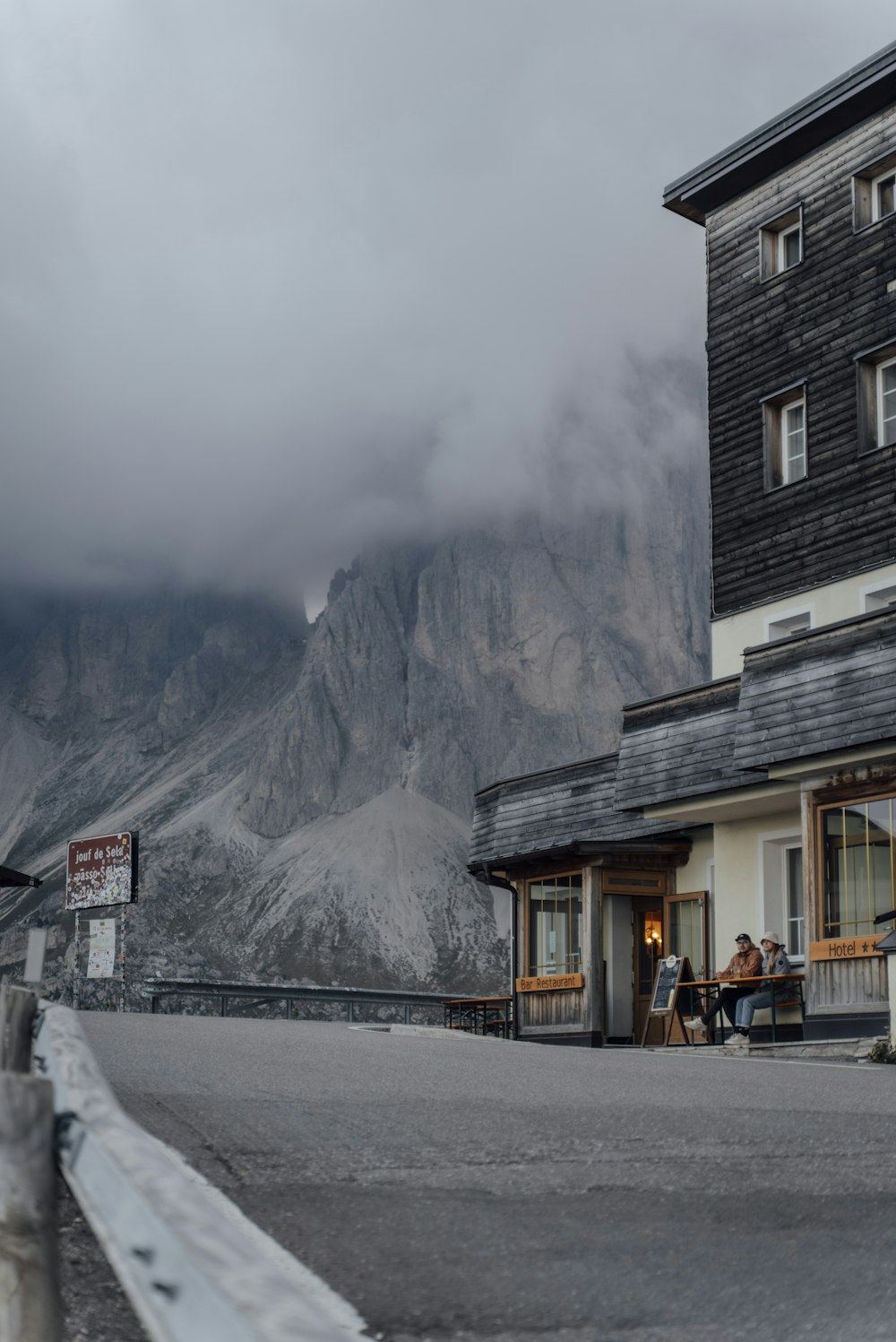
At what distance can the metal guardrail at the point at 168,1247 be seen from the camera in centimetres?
164

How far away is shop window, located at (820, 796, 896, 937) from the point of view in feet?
61.0

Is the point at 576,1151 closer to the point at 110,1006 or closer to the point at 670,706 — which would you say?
the point at 670,706

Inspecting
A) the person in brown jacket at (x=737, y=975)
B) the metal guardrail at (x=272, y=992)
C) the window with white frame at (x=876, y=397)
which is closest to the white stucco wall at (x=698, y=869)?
the person in brown jacket at (x=737, y=975)

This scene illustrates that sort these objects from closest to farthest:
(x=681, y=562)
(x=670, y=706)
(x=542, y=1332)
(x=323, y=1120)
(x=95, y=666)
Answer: (x=542, y=1332)
(x=323, y=1120)
(x=670, y=706)
(x=681, y=562)
(x=95, y=666)

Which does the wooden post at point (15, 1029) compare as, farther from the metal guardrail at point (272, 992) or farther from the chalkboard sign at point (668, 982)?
the metal guardrail at point (272, 992)

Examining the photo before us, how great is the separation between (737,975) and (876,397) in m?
9.17

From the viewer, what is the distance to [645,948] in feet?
84.9

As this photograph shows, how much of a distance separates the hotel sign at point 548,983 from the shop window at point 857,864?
22.1ft

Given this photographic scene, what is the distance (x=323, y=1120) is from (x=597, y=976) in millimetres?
18276

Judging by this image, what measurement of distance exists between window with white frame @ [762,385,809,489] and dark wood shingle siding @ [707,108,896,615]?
169 millimetres

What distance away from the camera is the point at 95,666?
171m

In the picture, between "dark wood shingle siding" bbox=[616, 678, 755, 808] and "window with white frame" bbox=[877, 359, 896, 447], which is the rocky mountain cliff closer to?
"dark wood shingle siding" bbox=[616, 678, 755, 808]

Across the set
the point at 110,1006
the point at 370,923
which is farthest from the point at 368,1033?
the point at 370,923

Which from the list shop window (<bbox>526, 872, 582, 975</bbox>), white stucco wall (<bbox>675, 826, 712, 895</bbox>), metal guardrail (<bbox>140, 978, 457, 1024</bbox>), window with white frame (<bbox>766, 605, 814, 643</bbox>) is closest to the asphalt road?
window with white frame (<bbox>766, 605, 814, 643</bbox>)
